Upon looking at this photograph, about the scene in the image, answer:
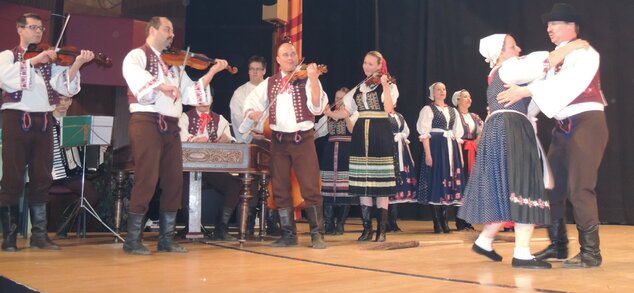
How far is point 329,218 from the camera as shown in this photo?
21.7 feet

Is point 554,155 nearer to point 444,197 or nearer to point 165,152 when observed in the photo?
point 165,152

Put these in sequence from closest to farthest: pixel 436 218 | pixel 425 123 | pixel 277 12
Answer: pixel 436 218
pixel 425 123
pixel 277 12

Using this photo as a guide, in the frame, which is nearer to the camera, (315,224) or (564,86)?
(564,86)

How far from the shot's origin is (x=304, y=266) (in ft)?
12.3

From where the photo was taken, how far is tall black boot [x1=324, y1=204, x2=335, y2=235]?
656 cm

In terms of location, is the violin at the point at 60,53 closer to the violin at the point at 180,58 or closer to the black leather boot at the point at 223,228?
the violin at the point at 180,58

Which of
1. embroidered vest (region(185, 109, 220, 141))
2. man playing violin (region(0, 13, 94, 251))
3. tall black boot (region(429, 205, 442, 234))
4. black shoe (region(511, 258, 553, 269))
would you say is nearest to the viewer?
black shoe (region(511, 258, 553, 269))

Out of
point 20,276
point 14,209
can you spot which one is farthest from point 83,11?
point 20,276

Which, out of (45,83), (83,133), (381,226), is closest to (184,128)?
(83,133)

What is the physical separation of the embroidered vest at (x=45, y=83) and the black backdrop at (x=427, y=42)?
404 centimetres

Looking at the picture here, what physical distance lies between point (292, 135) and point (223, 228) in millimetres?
1251

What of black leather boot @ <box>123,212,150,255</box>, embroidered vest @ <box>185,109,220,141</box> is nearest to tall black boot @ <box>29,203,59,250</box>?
black leather boot @ <box>123,212,150,255</box>

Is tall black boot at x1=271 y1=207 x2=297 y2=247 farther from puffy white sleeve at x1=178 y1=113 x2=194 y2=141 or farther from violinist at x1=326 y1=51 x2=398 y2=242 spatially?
puffy white sleeve at x1=178 y1=113 x2=194 y2=141

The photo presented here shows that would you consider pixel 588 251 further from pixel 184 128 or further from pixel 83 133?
pixel 83 133
